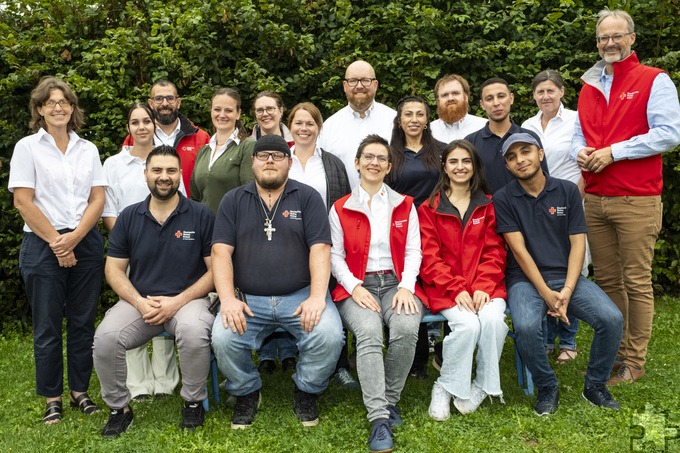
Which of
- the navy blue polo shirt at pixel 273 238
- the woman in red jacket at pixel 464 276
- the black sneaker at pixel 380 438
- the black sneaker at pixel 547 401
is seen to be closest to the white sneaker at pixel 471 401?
the woman in red jacket at pixel 464 276

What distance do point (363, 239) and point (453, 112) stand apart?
5.54 ft

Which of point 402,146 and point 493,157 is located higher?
point 402,146

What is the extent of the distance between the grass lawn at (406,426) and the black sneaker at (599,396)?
0.08m

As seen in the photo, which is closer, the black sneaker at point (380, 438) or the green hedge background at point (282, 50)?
the black sneaker at point (380, 438)

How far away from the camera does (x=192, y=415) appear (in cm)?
451

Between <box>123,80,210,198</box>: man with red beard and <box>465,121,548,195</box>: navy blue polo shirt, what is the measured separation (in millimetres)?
2407

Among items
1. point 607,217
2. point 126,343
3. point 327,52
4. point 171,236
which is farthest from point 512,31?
point 126,343

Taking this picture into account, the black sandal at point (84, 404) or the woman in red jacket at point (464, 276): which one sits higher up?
the woman in red jacket at point (464, 276)

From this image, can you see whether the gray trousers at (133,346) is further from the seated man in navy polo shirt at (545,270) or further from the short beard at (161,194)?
the seated man in navy polo shirt at (545,270)

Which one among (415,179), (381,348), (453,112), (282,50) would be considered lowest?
(381,348)

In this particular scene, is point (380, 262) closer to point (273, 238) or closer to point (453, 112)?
point (273, 238)

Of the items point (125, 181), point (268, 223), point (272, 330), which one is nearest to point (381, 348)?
point (272, 330)

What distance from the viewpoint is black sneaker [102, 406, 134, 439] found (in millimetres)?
4441

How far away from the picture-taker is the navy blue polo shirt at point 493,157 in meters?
5.29
